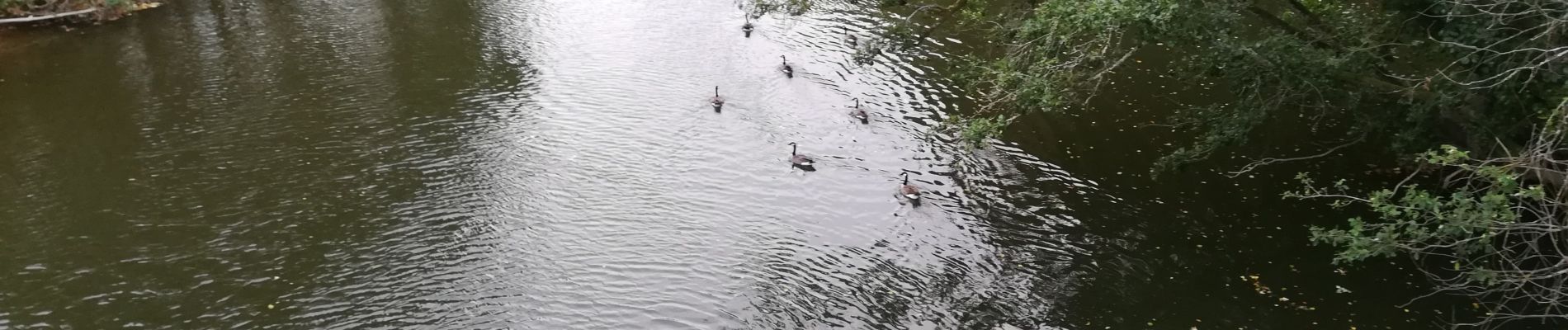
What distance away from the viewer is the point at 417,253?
543 inches

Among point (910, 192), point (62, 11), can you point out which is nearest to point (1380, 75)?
point (910, 192)

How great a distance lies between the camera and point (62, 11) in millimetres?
24953

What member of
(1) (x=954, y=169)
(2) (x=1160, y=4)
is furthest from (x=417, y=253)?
(2) (x=1160, y=4)

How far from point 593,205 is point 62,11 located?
18.6 meters

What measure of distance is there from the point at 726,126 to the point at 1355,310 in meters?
11.1

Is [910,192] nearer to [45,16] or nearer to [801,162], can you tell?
[801,162]

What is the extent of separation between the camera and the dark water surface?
1253cm

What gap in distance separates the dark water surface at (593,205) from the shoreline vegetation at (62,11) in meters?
1.26

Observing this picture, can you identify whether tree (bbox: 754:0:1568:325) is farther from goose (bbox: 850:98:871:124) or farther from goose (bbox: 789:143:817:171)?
goose (bbox: 850:98:871:124)

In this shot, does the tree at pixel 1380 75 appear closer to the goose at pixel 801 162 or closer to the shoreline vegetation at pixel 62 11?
the goose at pixel 801 162

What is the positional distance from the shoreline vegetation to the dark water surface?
1.26 m

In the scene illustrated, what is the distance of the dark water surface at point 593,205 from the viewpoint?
12531 millimetres

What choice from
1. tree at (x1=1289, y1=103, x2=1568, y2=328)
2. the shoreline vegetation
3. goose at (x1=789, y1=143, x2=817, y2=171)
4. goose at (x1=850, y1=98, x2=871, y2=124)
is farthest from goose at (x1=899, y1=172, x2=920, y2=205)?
the shoreline vegetation

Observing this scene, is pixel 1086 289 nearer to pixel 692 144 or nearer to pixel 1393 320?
pixel 1393 320
